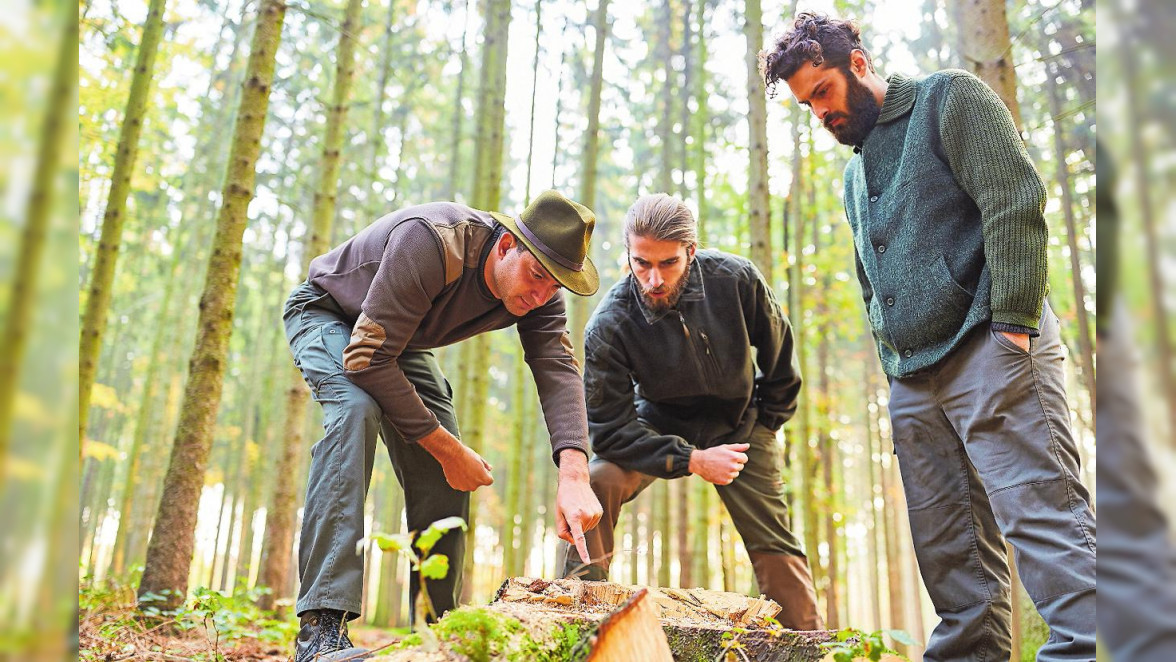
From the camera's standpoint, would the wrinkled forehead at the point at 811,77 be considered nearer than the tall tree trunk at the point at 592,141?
Yes

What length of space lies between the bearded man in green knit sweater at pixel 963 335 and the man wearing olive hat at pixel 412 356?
42.9 inches

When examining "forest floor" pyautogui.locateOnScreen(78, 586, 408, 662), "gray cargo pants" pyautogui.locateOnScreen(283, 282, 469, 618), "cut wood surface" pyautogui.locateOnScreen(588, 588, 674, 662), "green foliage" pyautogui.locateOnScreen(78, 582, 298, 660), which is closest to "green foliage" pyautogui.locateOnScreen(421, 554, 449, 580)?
"cut wood surface" pyautogui.locateOnScreen(588, 588, 674, 662)

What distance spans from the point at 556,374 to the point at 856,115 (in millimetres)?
1551

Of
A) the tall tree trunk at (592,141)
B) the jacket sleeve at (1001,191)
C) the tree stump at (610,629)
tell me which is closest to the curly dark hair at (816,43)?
the jacket sleeve at (1001,191)

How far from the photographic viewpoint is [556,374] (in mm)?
3217

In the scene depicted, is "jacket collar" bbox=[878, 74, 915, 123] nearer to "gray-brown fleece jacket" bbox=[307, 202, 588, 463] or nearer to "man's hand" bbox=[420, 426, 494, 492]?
"gray-brown fleece jacket" bbox=[307, 202, 588, 463]

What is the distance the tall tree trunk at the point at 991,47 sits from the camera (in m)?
4.05

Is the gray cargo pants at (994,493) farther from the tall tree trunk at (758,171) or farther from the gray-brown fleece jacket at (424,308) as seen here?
the tall tree trunk at (758,171)

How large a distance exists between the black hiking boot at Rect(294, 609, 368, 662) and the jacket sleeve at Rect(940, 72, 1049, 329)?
2300 mm

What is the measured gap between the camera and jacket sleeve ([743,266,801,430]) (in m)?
3.84

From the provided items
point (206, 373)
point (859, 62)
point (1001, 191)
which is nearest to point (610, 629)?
point (1001, 191)

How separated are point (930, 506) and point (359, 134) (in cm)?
1409

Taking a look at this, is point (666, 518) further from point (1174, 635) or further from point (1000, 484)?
point (1174, 635)

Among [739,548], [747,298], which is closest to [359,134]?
[739,548]
